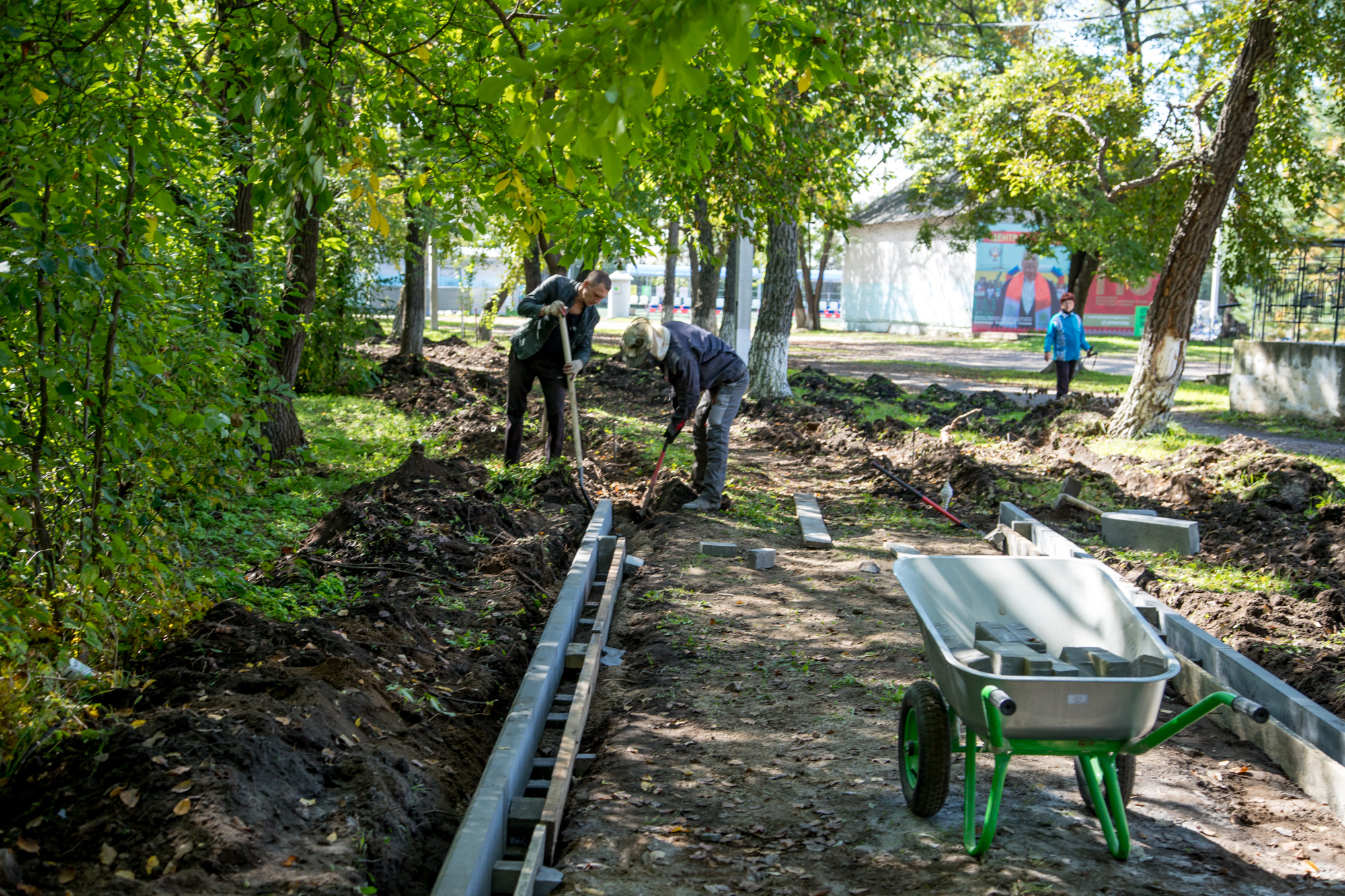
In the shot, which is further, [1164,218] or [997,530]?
[1164,218]

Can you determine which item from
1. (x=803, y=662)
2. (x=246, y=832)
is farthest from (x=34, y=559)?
(x=803, y=662)

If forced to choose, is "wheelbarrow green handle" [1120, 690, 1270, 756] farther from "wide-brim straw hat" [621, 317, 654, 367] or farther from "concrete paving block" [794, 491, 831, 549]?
"wide-brim straw hat" [621, 317, 654, 367]

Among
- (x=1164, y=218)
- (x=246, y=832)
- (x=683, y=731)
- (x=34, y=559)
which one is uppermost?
(x=1164, y=218)

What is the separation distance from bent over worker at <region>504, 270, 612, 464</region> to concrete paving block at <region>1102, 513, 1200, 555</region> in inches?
182

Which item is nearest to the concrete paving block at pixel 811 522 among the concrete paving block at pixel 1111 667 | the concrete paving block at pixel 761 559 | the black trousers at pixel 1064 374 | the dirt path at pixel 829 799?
the concrete paving block at pixel 761 559

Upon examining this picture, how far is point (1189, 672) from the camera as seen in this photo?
5219 mm

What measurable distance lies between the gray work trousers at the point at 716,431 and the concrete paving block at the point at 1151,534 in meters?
3.21

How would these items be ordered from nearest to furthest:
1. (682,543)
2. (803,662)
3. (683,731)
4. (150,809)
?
(150,809) → (683,731) → (803,662) → (682,543)

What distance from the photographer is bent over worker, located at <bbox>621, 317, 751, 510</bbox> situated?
823cm

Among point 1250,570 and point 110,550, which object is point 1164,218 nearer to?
point 1250,570

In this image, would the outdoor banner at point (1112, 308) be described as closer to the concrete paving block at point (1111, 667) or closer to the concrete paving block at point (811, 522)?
the concrete paving block at point (811, 522)

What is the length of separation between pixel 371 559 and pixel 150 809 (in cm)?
328

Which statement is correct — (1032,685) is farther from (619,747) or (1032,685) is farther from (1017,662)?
(619,747)

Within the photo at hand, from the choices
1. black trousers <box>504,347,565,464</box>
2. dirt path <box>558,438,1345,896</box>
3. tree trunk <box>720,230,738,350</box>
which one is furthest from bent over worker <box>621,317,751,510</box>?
tree trunk <box>720,230,738,350</box>
